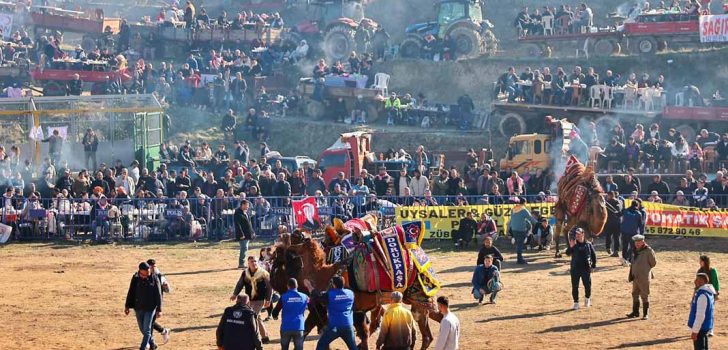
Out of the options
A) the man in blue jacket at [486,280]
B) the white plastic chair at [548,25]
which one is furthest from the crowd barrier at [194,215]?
the white plastic chair at [548,25]

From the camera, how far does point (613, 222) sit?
91.1 feet

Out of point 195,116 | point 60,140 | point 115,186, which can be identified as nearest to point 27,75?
point 195,116

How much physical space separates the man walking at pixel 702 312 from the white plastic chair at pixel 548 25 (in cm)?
3324

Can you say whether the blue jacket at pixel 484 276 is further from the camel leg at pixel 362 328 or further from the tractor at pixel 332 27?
the tractor at pixel 332 27

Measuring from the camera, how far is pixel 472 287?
960 inches

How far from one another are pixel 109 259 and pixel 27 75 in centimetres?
2119

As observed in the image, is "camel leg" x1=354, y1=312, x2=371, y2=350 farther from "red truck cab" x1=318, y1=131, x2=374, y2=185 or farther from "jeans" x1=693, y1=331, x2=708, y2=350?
"red truck cab" x1=318, y1=131, x2=374, y2=185

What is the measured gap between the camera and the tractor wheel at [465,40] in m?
50.7

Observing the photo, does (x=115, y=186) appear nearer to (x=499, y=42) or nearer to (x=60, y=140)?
(x=60, y=140)

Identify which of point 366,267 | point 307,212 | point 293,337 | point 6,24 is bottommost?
point 293,337

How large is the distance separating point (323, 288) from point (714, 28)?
102ft

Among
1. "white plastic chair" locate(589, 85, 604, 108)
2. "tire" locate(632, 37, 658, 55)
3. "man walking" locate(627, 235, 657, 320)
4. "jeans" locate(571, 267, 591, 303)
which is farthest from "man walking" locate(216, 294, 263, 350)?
"tire" locate(632, 37, 658, 55)

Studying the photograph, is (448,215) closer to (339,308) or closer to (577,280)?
(577,280)

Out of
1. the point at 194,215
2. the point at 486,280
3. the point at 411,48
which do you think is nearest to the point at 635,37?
the point at 411,48
